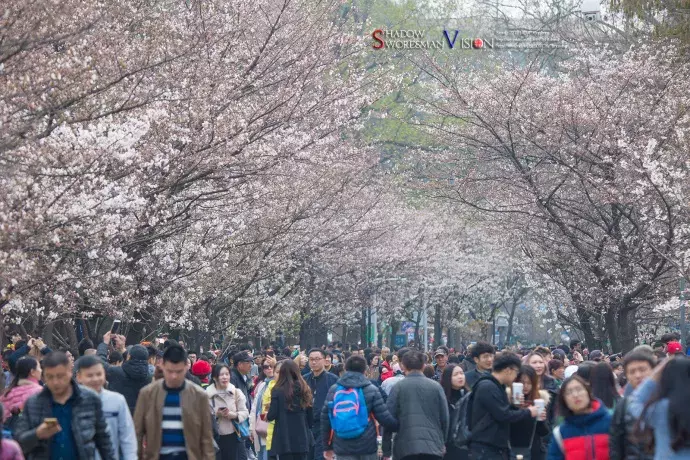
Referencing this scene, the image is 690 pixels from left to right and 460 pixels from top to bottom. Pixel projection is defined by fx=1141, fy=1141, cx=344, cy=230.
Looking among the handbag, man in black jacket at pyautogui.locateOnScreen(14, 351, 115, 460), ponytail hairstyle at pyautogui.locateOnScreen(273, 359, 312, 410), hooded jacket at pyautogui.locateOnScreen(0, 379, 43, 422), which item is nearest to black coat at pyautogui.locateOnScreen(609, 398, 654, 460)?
man in black jacket at pyautogui.locateOnScreen(14, 351, 115, 460)

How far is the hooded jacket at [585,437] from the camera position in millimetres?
7457

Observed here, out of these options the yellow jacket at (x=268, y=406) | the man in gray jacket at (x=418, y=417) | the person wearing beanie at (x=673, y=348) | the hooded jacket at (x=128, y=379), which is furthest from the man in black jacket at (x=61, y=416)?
the person wearing beanie at (x=673, y=348)

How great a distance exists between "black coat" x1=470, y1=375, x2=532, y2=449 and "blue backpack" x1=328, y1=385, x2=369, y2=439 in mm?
1536

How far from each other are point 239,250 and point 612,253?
7949mm

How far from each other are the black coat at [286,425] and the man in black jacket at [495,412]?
385cm

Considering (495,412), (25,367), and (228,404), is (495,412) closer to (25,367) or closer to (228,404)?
(25,367)

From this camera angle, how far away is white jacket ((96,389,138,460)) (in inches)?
325

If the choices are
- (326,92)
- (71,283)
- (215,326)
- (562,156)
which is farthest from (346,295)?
(71,283)

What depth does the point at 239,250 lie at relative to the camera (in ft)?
78.6

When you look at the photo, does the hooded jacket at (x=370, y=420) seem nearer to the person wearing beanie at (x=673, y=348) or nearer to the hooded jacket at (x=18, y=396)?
the hooded jacket at (x=18, y=396)

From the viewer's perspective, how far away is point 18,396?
996 cm

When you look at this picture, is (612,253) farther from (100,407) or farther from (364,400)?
(100,407)

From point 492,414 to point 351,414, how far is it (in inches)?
71.1

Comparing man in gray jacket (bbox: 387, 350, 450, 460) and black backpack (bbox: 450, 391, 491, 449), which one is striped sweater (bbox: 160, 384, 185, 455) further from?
man in gray jacket (bbox: 387, 350, 450, 460)
